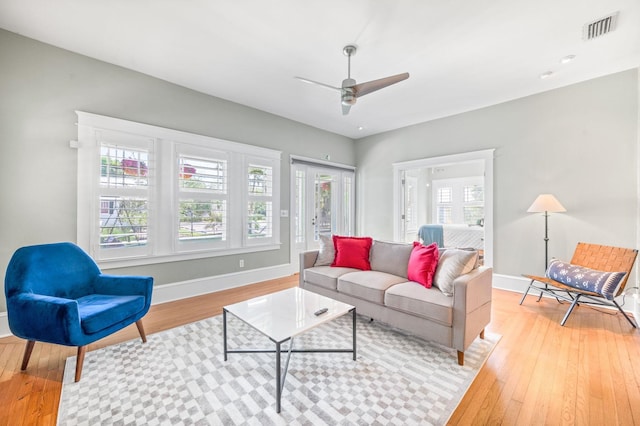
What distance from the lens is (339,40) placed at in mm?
2668

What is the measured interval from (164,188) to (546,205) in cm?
507

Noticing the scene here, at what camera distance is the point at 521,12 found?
228cm

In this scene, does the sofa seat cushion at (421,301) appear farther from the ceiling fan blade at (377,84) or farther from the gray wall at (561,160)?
the gray wall at (561,160)

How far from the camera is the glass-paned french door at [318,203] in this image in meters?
5.30

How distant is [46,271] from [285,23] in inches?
117

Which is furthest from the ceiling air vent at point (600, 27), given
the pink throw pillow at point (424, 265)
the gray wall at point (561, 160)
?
the pink throw pillow at point (424, 265)

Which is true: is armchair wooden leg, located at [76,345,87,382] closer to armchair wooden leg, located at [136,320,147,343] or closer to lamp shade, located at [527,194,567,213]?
armchair wooden leg, located at [136,320,147,343]

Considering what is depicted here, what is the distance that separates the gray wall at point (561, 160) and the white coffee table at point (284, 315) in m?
3.43

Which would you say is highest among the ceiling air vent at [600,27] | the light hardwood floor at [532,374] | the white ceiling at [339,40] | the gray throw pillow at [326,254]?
the white ceiling at [339,40]

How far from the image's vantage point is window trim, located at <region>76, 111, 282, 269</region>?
119 inches

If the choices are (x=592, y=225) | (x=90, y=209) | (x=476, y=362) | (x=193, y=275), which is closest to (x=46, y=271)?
(x=90, y=209)

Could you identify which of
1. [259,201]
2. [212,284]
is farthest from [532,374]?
[259,201]

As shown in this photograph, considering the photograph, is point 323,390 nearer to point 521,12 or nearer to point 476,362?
point 476,362

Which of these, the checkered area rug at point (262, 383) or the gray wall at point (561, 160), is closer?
the checkered area rug at point (262, 383)
